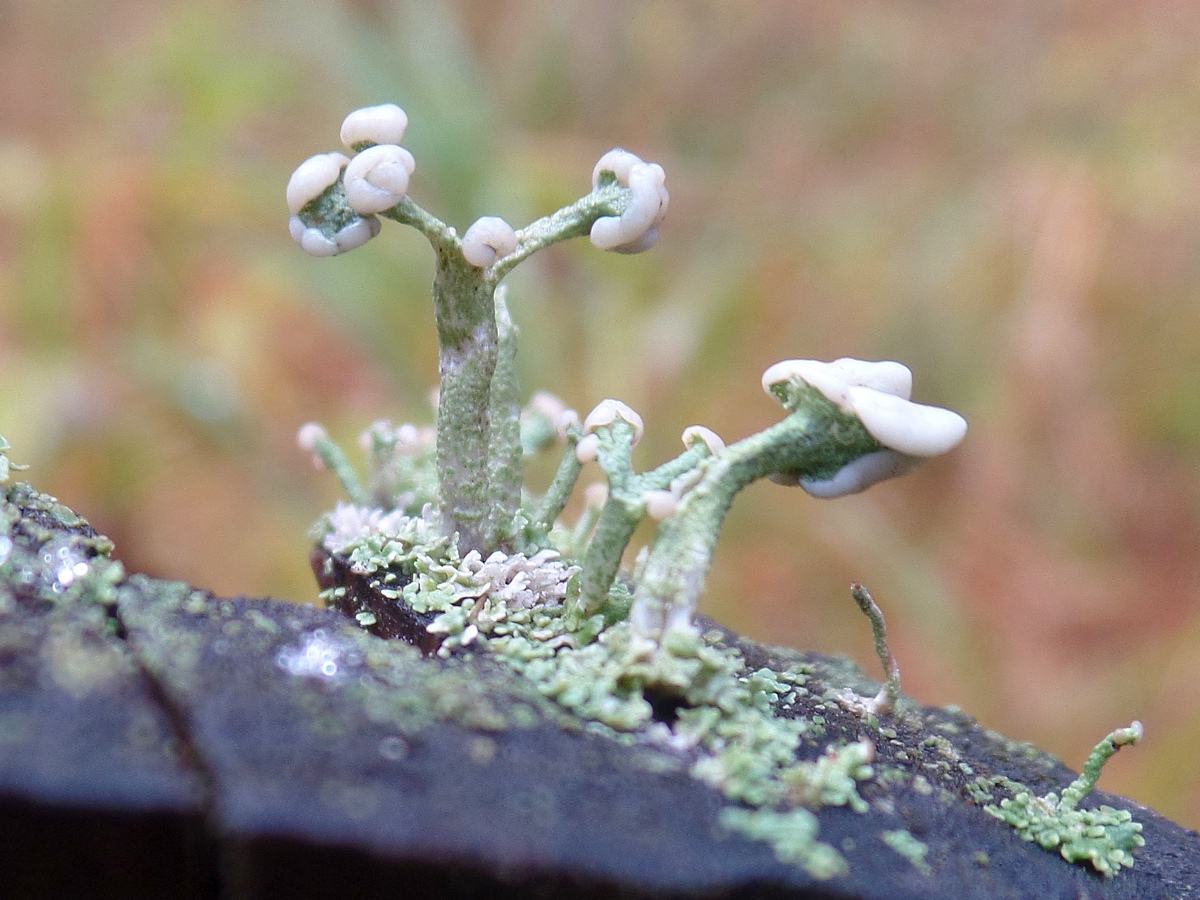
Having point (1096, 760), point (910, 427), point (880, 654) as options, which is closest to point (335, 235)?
point (910, 427)

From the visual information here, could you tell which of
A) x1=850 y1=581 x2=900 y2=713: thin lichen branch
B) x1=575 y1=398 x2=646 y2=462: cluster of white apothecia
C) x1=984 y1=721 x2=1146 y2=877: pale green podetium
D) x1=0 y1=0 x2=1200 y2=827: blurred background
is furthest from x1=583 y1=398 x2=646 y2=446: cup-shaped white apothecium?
x1=0 y1=0 x2=1200 y2=827: blurred background

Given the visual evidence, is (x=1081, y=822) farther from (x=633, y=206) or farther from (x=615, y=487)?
(x=633, y=206)

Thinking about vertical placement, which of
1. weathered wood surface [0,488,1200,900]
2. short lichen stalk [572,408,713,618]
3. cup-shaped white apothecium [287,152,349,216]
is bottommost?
weathered wood surface [0,488,1200,900]

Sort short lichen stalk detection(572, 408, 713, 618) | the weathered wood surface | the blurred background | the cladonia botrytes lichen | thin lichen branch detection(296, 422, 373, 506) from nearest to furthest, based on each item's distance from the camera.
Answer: the weathered wood surface
the cladonia botrytes lichen
short lichen stalk detection(572, 408, 713, 618)
thin lichen branch detection(296, 422, 373, 506)
the blurred background

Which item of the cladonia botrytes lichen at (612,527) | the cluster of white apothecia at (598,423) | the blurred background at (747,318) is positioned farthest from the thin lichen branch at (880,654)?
the blurred background at (747,318)

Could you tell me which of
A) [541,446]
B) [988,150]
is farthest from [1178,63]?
[541,446]

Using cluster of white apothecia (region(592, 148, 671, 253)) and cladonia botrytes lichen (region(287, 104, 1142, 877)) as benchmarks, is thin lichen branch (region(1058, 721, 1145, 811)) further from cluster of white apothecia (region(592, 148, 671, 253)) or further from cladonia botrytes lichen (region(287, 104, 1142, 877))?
cluster of white apothecia (region(592, 148, 671, 253))

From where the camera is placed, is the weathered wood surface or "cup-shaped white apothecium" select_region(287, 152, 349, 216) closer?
the weathered wood surface

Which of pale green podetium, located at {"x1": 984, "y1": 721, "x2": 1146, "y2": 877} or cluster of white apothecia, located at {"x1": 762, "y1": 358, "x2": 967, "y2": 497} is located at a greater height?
cluster of white apothecia, located at {"x1": 762, "y1": 358, "x2": 967, "y2": 497}

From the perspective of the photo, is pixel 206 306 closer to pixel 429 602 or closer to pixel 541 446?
pixel 541 446
